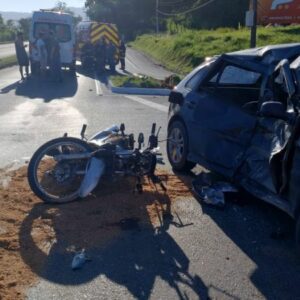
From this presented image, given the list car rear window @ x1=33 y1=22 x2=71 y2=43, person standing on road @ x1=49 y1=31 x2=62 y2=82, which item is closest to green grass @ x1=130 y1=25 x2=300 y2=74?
car rear window @ x1=33 y1=22 x2=71 y2=43

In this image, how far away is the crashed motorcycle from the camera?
17.3 ft

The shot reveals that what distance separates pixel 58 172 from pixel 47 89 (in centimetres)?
1216

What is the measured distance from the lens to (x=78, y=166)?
543 centimetres

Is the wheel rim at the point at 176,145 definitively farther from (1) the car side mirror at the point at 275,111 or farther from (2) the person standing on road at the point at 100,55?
(2) the person standing on road at the point at 100,55

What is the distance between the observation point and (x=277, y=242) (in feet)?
14.9

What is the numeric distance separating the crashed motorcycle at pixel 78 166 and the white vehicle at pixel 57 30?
15335mm

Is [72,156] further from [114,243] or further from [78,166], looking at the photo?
[114,243]

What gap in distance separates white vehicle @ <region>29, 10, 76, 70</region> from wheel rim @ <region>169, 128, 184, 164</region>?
14.5 meters

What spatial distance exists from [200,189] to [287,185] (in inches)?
67.4

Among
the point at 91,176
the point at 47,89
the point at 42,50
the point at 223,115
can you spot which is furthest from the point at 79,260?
the point at 42,50

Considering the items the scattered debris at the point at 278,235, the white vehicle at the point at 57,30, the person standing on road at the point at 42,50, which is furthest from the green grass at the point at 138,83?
the scattered debris at the point at 278,235

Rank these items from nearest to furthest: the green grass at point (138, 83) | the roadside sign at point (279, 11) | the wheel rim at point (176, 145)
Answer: the wheel rim at point (176, 145), the green grass at point (138, 83), the roadside sign at point (279, 11)

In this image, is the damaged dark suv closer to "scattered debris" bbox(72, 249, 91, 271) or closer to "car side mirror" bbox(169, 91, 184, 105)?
"car side mirror" bbox(169, 91, 184, 105)

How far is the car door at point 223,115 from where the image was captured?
5168 mm
